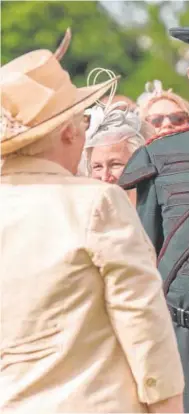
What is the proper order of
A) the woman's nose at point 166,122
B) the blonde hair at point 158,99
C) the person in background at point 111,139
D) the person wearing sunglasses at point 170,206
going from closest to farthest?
the person wearing sunglasses at point 170,206, the person in background at point 111,139, the woman's nose at point 166,122, the blonde hair at point 158,99

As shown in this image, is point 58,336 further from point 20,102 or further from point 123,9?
point 123,9

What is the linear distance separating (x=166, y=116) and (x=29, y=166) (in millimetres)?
4425

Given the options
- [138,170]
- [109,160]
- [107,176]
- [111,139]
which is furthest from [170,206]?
[111,139]

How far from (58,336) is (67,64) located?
63.1 ft

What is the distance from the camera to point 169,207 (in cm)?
470

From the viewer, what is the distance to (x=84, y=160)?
19.7 feet

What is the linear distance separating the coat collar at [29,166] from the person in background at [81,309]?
2.4 inches

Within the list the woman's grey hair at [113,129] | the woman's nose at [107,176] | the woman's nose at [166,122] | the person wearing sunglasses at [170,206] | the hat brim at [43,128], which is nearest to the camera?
the hat brim at [43,128]

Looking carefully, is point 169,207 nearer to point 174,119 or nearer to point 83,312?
point 83,312

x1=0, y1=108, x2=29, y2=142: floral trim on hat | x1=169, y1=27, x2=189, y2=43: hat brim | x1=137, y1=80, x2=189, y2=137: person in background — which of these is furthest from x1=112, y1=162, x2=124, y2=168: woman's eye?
x1=0, y1=108, x2=29, y2=142: floral trim on hat

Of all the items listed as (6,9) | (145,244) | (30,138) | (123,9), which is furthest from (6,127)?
(6,9)

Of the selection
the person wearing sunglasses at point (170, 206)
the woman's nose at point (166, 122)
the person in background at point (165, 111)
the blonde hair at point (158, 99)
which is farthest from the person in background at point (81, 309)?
the blonde hair at point (158, 99)

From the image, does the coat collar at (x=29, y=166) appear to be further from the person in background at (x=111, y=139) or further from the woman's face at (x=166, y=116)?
the woman's face at (x=166, y=116)

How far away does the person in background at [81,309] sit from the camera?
301 cm
